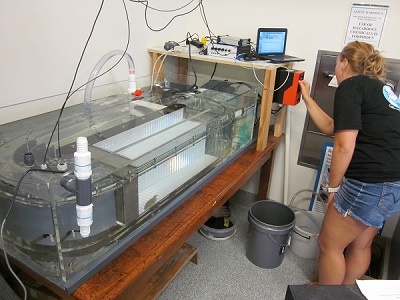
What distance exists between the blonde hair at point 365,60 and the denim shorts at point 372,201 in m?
0.45

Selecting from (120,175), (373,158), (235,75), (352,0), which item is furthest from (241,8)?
(120,175)

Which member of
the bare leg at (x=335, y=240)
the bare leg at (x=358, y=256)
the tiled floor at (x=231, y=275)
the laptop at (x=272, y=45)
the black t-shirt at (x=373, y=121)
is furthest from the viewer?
the laptop at (x=272, y=45)

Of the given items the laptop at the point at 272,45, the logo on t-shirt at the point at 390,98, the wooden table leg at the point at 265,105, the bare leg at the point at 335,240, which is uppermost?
the laptop at the point at 272,45

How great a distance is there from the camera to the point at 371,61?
1349 mm

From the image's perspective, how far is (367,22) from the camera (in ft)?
5.90

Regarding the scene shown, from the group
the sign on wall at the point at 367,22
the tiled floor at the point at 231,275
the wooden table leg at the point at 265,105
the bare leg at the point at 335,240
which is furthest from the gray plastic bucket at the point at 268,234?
the sign on wall at the point at 367,22

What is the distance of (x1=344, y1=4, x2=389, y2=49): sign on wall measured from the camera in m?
1.77

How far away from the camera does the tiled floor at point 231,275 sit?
175 cm

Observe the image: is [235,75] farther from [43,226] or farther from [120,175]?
[43,226]

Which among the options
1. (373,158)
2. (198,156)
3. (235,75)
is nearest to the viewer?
(373,158)

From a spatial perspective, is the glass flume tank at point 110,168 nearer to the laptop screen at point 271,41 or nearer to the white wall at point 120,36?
the white wall at point 120,36

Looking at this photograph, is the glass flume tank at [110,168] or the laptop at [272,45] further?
the laptop at [272,45]

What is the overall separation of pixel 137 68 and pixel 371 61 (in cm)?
129

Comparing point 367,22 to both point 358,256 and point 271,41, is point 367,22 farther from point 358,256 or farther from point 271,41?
point 358,256
